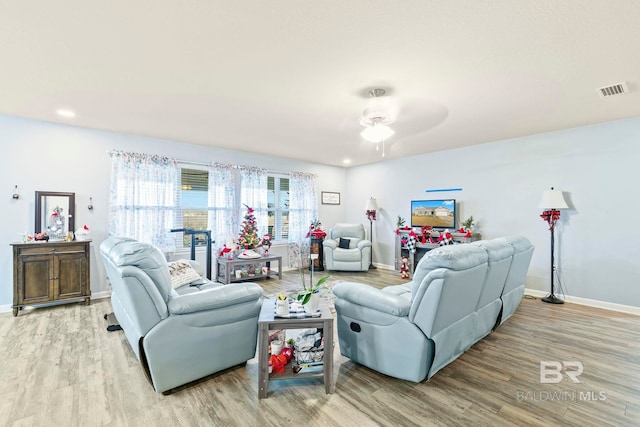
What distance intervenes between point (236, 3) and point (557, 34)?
2.15m

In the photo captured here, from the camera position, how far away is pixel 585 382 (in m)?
2.25

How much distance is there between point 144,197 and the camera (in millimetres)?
4777

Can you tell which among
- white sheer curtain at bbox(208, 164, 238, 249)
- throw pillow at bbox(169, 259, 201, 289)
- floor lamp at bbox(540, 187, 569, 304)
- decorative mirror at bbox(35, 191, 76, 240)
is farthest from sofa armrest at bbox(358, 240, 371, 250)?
decorative mirror at bbox(35, 191, 76, 240)

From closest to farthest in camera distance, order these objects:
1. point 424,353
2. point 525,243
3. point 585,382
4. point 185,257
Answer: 1. point 424,353
2. point 585,382
3. point 525,243
4. point 185,257

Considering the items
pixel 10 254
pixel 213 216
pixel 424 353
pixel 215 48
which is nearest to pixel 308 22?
pixel 215 48

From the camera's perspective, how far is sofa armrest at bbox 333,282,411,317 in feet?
7.02

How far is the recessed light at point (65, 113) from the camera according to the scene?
358 cm

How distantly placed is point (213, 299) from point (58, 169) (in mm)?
3735

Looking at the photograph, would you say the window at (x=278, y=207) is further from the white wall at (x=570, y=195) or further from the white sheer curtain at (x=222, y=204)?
the white wall at (x=570, y=195)

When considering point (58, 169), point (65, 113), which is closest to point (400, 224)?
point (65, 113)

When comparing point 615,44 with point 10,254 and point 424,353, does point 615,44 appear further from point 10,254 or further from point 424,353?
point 10,254

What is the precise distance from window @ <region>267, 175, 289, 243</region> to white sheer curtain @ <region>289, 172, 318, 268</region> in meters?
0.11

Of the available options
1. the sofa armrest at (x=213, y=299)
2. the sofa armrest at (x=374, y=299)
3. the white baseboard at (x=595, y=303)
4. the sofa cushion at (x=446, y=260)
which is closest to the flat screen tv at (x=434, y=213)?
the white baseboard at (x=595, y=303)

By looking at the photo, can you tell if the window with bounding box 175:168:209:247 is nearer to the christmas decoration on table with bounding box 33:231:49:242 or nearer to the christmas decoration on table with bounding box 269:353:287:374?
the christmas decoration on table with bounding box 33:231:49:242
